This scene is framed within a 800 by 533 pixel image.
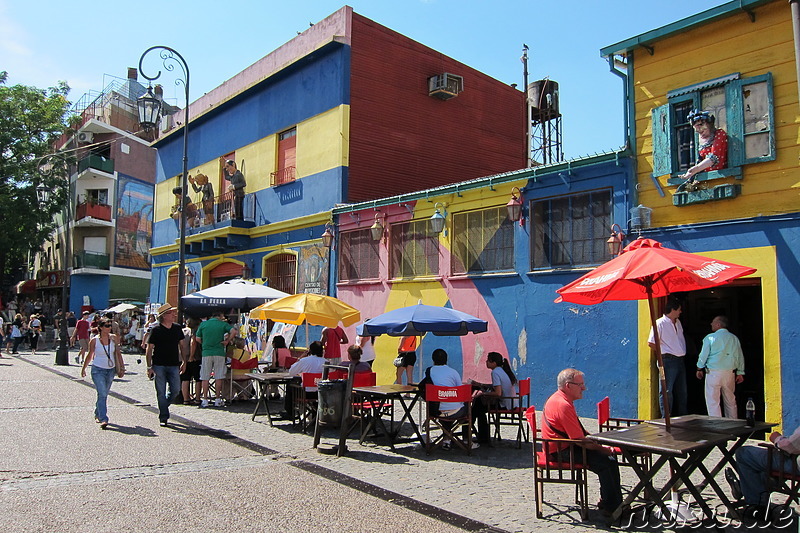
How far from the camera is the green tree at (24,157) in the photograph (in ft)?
107

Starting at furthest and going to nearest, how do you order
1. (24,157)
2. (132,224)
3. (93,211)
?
(132,224)
(93,211)
(24,157)

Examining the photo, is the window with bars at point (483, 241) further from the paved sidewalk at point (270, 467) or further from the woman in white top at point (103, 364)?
the woman in white top at point (103, 364)

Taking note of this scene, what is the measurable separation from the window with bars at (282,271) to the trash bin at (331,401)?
940cm

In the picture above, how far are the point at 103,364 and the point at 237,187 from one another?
1074 centimetres

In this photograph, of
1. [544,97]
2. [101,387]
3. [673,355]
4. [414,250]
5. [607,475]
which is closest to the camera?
[607,475]

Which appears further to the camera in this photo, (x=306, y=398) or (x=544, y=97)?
(x=544, y=97)

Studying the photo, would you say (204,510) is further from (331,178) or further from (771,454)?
(331,178)

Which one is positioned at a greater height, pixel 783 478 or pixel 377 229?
pixel 377 229

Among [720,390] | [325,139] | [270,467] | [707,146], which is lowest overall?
[270,467]

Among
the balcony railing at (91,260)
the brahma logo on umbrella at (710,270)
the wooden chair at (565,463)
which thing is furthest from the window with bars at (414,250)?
the balcony railing at (91,260)

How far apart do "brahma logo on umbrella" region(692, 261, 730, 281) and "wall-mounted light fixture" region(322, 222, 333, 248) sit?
1111cm

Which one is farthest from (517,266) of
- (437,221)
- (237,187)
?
(237,187)

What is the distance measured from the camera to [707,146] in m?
9.25

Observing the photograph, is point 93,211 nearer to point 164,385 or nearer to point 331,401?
point 164,385
